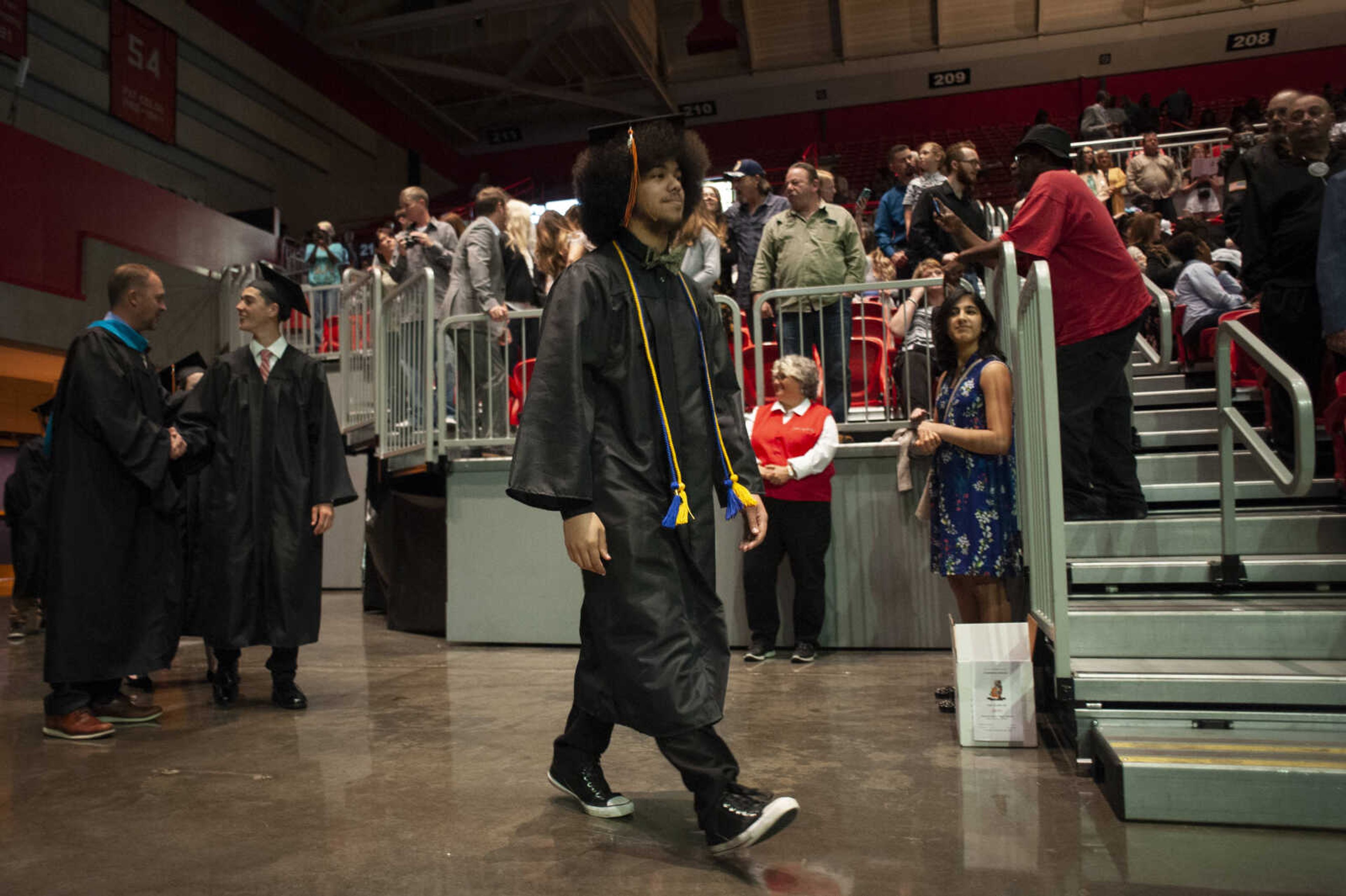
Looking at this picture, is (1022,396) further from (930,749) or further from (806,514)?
(806,514)

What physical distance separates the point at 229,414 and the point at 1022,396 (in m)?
3.50

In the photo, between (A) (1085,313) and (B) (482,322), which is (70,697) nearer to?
(B) (482,322)

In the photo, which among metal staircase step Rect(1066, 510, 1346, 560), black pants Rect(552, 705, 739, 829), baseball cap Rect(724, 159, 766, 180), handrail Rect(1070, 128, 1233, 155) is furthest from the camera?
handrail Rect(1070, 128, 1233, 155)

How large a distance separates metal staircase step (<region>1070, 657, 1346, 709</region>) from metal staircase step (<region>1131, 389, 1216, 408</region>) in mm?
2521

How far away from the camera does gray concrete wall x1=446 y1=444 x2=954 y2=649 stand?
5.80 metres

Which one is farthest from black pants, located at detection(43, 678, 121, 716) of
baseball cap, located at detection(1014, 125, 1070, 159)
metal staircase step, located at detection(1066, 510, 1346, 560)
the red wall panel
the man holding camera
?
the red wall panel

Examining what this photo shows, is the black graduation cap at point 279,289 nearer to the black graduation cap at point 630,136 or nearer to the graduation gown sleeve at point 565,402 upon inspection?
the black graduation cap at point 630,136

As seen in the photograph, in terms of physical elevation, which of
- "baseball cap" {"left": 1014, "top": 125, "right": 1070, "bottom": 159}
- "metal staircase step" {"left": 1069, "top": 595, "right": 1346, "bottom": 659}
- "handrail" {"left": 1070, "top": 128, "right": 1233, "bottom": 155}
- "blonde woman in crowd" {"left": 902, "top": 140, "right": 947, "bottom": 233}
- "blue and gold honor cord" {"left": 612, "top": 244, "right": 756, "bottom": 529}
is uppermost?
"handrail" {"left": 1070, "top": 128, "right": 1233, "bottom": 155}

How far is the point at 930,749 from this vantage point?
3.57 meters

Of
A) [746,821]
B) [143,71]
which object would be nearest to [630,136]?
[746,821]

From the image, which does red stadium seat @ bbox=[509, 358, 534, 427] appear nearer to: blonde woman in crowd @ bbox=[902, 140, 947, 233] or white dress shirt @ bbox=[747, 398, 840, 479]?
white dress shirt @ bbox=[747, 398, 840, 479]

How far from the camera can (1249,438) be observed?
3590 millimetres

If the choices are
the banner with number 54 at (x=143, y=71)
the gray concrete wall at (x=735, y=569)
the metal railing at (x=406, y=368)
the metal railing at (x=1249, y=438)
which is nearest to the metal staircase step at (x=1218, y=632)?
the metal railing at (x=1249, y=438)

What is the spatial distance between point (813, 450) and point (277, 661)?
9.43 feet
